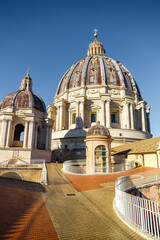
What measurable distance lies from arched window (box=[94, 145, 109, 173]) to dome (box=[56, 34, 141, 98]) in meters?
29.7

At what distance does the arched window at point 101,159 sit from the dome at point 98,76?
1171 inches

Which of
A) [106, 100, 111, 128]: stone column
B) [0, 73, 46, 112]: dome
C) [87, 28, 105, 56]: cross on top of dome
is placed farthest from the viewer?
[87, 28, 105, 56]: cross on top of dome

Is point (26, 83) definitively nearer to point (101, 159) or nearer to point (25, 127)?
point (25, 127)

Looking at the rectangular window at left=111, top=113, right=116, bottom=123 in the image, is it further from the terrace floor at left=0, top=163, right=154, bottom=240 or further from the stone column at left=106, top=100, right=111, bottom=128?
the terrace floor at left=0, top=163, right=154, bottom=240

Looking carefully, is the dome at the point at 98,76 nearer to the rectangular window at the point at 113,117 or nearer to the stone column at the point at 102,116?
the stone column at the point at 102,116

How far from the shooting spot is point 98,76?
50688 millimetres

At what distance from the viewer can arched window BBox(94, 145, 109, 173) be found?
21188mm

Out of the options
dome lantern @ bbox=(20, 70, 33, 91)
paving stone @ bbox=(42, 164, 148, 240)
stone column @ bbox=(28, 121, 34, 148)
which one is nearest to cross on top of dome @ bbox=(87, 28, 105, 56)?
dome lantern @ bbox=(20, 70, 33, 91)

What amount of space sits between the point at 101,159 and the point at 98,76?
114ft

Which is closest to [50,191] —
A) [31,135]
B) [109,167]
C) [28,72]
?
[109,167]

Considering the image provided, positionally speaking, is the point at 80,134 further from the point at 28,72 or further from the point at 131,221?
the point at 131,221

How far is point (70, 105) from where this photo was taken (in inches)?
1923

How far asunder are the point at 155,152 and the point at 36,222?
20286mm

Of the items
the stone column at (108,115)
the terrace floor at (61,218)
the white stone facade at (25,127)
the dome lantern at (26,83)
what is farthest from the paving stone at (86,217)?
the stone column at (108,115)
